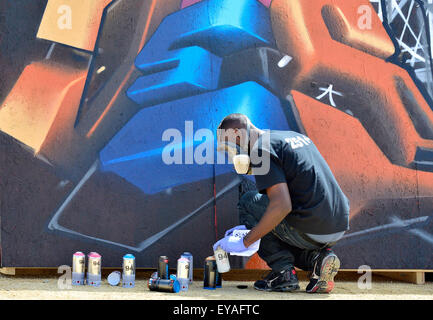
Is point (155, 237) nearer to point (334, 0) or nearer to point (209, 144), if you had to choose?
point (209, 144)

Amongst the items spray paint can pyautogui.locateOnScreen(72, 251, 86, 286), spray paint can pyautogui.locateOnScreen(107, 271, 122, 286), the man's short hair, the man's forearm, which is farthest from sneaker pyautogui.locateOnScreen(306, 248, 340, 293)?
spray paint can pyautogui.locateOnScreen(72, 251, 86, 286)

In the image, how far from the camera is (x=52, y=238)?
4070mm

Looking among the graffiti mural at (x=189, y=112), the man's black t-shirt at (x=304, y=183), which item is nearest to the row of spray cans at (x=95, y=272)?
the graffiti mural at (x=189, y=112)

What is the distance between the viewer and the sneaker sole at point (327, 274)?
136 inches

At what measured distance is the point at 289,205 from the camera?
3234 millimetres

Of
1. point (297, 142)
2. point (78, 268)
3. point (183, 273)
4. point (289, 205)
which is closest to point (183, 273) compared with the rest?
point (183, 273)

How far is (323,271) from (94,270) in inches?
61.7

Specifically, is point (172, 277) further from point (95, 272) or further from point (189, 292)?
point (95, 272)

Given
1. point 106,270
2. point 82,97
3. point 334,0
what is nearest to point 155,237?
point 106,270

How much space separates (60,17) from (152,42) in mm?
732

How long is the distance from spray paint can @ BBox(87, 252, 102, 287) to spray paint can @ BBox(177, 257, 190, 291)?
1.88ft

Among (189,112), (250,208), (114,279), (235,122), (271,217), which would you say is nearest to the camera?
(271,217)

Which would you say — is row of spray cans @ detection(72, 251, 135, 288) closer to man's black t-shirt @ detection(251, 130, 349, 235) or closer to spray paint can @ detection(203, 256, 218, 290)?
spray paint can @ detection(203, 256, 218, 290)

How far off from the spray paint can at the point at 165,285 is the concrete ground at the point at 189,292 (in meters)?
0.05
